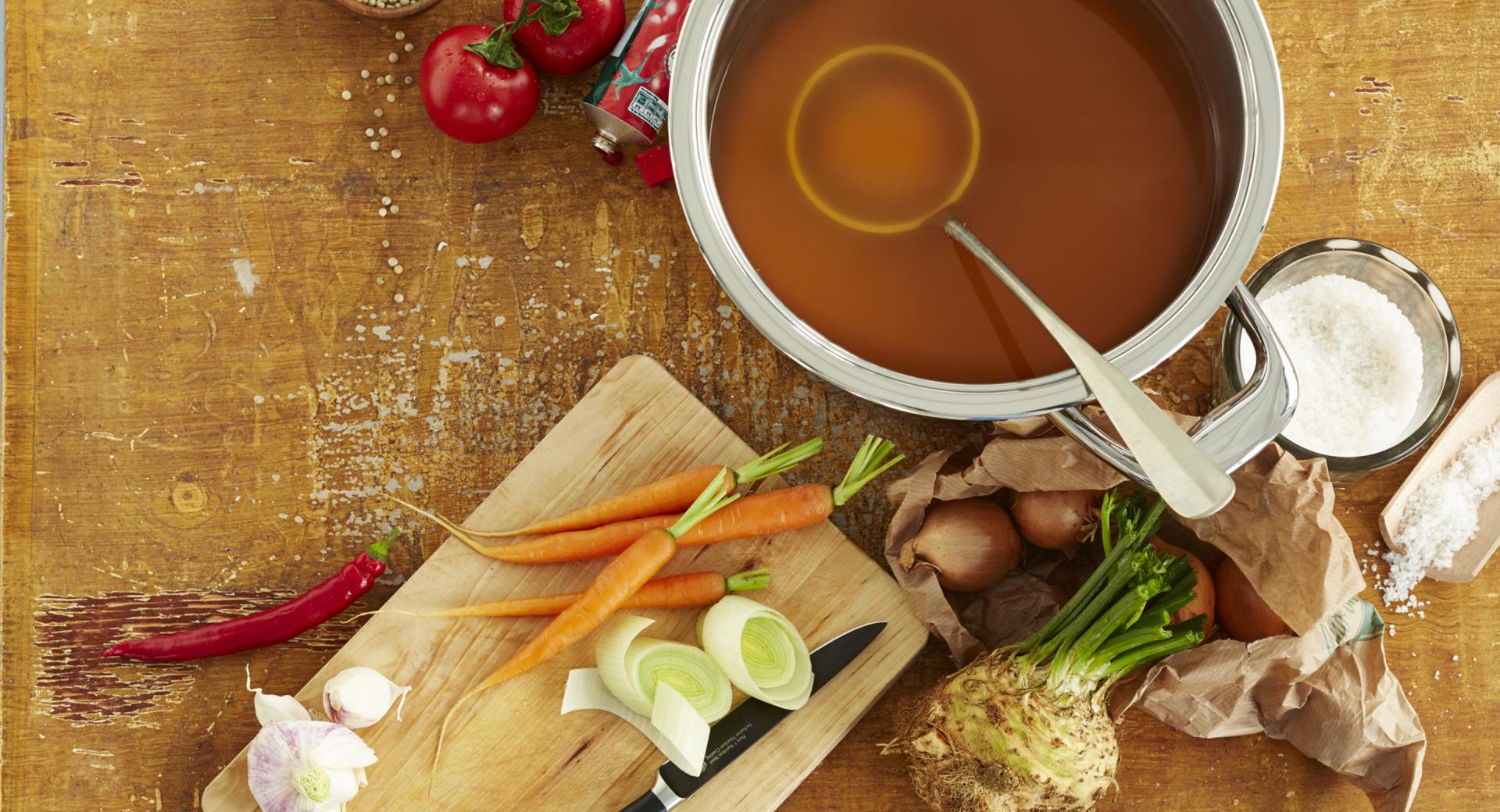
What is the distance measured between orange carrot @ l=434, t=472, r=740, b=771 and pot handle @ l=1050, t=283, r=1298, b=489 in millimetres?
447

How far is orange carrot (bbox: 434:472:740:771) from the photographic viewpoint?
119 cm

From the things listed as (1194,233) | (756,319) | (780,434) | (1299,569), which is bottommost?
(780,434)

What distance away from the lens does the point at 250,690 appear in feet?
4.07

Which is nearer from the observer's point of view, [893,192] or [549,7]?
[893,192]

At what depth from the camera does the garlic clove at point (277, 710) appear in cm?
116

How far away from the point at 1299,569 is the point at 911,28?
76 centimetres

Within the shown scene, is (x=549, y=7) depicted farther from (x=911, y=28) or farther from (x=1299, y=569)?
(x=1299, y=569)

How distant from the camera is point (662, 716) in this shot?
3.81ft

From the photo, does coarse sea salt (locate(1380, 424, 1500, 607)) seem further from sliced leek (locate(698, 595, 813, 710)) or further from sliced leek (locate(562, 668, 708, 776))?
sliced leek (locate(562, 668, 708, 776))

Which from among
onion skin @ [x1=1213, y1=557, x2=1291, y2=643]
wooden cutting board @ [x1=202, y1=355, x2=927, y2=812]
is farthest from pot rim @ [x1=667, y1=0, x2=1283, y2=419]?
onion skin @ [x1=1213, y1=557, x2=1291, y2=643]

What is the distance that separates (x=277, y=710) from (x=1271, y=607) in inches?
46.9

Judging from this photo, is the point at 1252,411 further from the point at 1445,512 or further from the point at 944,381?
the point at 1445,512

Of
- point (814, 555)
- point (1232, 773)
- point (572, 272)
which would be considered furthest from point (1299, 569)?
point (572, 272)

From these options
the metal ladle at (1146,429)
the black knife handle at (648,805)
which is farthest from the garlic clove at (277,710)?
the metal ladle at (1146,429)
